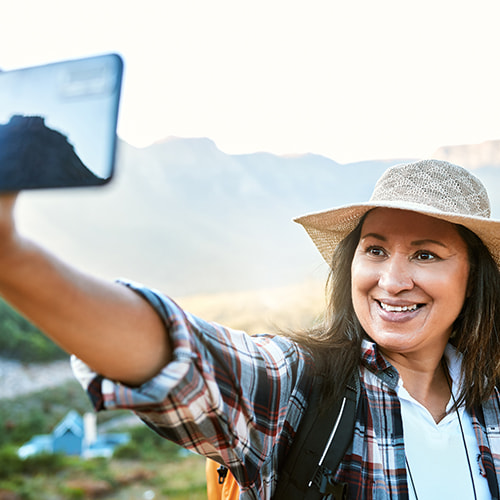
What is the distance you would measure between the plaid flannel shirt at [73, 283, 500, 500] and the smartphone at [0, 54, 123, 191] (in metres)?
0.27

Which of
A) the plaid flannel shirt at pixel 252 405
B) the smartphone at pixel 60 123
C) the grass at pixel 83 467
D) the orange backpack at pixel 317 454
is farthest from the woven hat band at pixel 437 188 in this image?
the grass at pixel 83 467

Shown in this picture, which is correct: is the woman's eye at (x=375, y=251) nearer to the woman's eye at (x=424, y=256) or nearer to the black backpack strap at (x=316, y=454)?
the woman's eye at (x=424, y=256)

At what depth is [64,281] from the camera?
582 mm

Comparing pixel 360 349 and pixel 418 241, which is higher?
pixel 418 241

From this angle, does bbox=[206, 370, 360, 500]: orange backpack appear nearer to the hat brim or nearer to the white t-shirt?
the white t-shirt

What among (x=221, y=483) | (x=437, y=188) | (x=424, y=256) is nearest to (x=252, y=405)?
(x=221, y=483)

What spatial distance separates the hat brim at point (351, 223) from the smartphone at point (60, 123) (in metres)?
0.73

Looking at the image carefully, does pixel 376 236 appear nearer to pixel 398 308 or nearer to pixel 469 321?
pixel 398 308

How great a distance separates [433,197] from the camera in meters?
1.14

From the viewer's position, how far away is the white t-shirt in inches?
41.9

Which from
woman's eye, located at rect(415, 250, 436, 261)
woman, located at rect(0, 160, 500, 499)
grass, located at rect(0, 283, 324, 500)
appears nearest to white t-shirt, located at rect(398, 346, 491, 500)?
Answer: woman, located at rect(0, 160, 500, 499)

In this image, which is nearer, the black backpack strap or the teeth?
the black backpack strap

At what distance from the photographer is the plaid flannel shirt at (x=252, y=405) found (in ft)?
2.26

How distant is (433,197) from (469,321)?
1.20 feet
